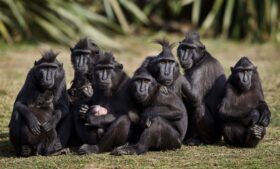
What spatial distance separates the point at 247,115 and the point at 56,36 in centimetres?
979

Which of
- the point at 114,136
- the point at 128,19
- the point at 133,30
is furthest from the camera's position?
the point at 128,19

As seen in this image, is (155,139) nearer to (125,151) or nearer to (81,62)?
(125,151)

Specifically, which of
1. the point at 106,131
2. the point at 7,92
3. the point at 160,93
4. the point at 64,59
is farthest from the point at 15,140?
the point at 64,59

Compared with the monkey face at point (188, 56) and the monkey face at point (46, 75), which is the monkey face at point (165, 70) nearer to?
the monkey face at point (188, 56)

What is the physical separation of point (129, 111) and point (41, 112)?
3.73ft

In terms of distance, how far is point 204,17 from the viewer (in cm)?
2330

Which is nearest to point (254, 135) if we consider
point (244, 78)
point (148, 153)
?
point (244, 78)

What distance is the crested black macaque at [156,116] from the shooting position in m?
9.84

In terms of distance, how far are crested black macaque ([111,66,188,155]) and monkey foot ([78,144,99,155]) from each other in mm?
322

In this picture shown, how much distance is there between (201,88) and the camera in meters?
11.0

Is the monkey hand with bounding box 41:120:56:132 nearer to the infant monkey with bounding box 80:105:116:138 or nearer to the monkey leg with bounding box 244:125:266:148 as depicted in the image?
the infant monkey with bounding box 80:105:116:138

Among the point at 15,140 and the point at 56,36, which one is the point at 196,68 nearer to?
the point at 15,140

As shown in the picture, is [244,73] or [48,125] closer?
[48,125]

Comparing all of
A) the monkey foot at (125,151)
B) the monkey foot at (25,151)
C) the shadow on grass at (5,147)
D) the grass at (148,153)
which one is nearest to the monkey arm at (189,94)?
the grass at (148,153)
